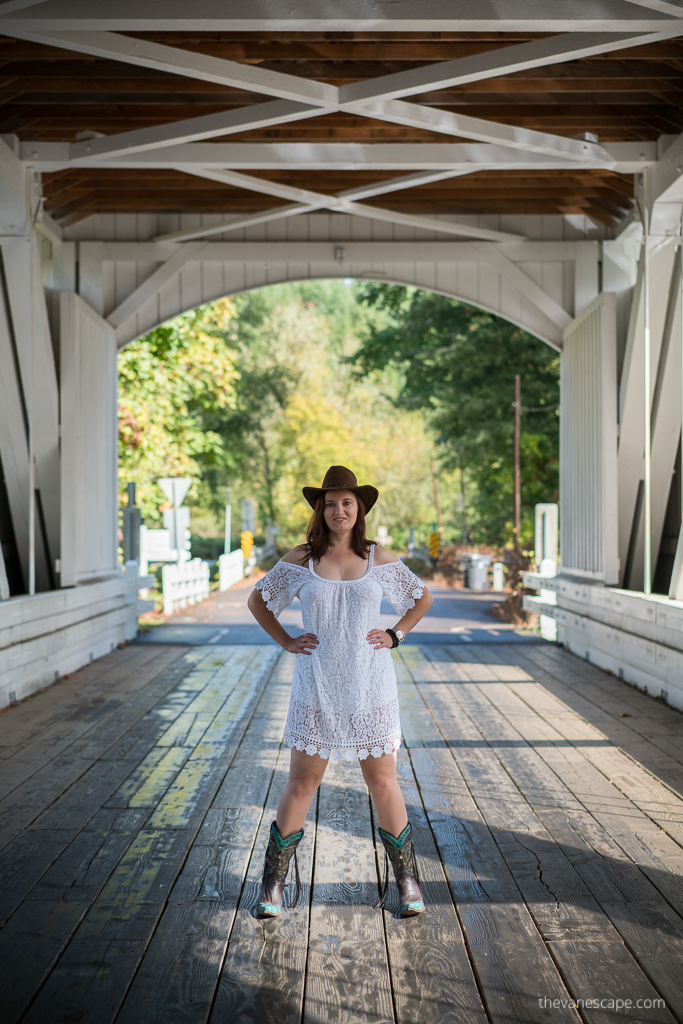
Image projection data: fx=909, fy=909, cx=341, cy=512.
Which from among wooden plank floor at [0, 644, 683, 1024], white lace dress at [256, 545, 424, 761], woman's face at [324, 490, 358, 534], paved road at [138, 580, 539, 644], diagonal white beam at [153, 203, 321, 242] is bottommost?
paved road at [138, 580, 539, 644]

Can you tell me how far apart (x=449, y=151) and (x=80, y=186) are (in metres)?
3.60

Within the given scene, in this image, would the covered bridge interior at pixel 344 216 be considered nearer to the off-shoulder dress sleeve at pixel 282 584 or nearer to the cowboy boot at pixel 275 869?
the off-shoulder dress sleeve at pixel 282 584

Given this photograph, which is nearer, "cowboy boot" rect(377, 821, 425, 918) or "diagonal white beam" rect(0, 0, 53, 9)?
"cowboy boot" rect(377, 821, 425, 918)

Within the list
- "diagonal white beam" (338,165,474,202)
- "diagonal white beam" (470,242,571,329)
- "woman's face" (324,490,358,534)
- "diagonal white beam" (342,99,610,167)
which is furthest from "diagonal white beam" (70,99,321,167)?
"woman's face" (324,490,358,534)

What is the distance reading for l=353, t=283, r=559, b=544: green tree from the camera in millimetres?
20094

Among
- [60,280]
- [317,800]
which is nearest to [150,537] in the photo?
[60,280]

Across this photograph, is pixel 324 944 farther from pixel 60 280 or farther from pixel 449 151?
pixel 60 280

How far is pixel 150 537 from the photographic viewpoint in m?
21.8

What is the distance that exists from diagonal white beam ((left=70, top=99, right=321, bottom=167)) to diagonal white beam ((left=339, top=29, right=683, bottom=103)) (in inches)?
19.1

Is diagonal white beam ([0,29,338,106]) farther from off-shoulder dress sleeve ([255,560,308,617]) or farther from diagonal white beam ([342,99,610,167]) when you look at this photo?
off-shoulder dress sleeve ([255,560,308,617])

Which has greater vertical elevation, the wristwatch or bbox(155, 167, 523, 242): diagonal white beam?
bbox(155, 167, 523, 242): diagonal white beam

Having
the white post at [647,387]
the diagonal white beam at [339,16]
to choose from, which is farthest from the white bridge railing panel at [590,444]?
the diagonal white beam at [339,16]

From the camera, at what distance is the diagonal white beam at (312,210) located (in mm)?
7980

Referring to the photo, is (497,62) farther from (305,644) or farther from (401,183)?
(305,644)
